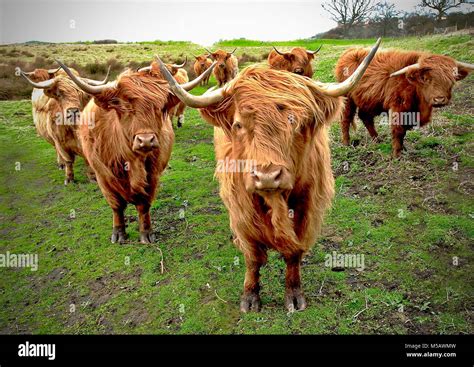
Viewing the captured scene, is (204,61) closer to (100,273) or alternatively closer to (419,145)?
(419,145)

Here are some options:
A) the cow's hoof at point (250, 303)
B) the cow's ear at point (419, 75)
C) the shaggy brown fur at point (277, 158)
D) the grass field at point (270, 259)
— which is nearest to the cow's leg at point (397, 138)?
the grass field at point (270, 259)

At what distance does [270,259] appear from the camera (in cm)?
427

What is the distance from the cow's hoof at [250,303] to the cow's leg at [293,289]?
242 millimetres

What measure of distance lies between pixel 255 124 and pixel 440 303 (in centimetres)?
218

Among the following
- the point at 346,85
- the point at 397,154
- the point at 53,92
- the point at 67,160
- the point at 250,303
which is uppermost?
the point at 53,92

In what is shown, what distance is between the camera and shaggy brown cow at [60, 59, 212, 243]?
4094 millimetres

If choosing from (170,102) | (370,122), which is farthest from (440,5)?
(170,102)

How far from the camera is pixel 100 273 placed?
450cm

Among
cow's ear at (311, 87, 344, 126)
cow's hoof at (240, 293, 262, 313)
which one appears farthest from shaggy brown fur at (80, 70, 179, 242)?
cow's ear at (311, 87, 344, 126)

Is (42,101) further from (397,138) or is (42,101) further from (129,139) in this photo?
(397,138)

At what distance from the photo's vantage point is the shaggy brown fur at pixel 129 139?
4.11m

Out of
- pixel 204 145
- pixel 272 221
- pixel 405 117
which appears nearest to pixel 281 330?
pixel 272 221

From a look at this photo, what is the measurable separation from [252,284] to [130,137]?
189 cm

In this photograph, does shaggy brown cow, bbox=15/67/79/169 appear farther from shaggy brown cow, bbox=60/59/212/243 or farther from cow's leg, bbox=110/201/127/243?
cow's leg, bbox=110/201/127/243
